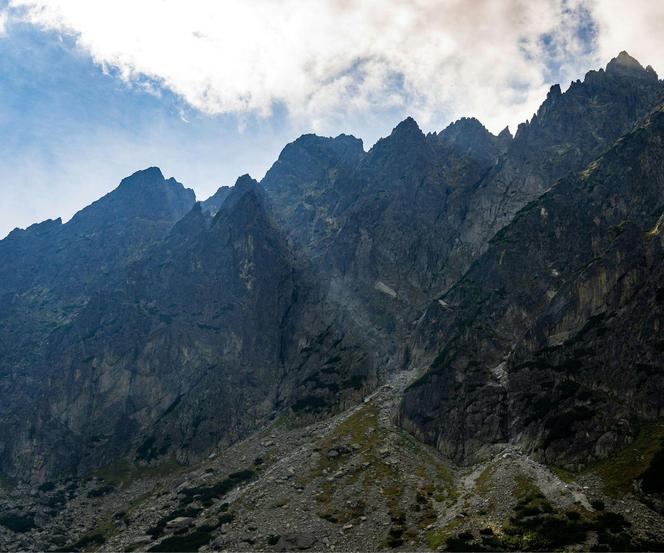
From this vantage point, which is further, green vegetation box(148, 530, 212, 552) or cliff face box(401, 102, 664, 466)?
cliff face box(401, 102, 664, 466)

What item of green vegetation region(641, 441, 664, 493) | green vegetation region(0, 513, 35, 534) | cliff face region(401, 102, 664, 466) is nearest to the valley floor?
green vegetation region(0, 513, 35, 534)

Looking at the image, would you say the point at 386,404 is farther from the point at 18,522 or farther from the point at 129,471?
the point at 18,522

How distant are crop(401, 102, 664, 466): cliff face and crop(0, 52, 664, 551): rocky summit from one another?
506 millimetres

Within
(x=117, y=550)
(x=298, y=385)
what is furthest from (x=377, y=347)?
(x=117, y=550)

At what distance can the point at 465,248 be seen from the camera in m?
198

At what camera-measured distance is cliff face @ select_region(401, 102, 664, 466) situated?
89.8 meters

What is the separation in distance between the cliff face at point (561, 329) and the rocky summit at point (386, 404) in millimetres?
506

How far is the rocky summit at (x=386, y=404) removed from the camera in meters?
75.7

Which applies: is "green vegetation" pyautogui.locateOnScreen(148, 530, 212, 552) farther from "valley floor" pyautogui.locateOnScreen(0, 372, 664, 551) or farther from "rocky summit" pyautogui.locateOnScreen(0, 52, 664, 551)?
"rocky summit" pyautogui.locateOnScreen(0, 52, 664, 551)

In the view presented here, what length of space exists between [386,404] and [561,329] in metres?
45.1

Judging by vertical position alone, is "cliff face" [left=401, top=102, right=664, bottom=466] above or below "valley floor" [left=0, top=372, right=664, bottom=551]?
above

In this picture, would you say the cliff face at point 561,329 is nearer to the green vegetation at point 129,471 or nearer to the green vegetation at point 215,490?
the green vegetation at point 215,490

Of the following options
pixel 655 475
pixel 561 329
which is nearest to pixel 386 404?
pixel 561 329

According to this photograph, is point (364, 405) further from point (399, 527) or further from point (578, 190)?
point (578, 190)
